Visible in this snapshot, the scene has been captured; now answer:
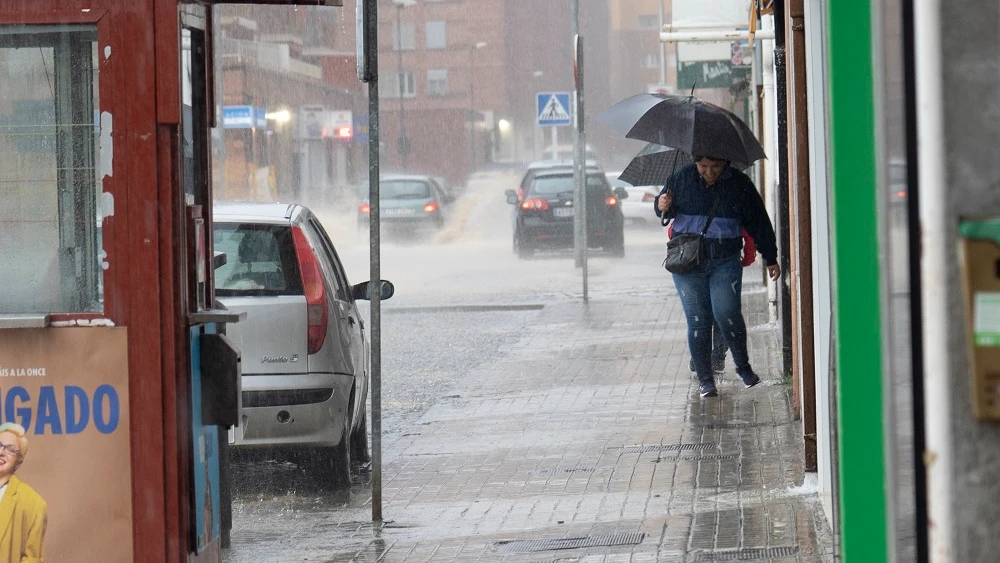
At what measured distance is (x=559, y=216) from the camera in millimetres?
28609

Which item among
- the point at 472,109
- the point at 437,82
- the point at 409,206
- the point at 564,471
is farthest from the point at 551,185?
the point at 437,82

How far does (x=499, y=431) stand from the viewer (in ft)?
31.7

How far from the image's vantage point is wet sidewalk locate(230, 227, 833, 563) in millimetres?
6320

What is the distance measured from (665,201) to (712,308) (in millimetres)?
854

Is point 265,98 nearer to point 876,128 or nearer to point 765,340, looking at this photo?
point 765,340

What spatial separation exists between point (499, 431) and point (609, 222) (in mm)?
18615

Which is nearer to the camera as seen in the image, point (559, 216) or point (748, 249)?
point (748, 249)

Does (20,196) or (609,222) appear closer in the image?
(20,196)

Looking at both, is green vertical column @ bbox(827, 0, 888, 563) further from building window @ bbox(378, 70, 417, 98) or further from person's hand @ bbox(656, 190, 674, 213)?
building window @ bbox(378, 70, 417, 98)

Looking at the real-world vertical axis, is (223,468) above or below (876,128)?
below

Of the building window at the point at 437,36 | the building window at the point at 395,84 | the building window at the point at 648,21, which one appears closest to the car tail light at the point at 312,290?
the building window at the point at 395,84

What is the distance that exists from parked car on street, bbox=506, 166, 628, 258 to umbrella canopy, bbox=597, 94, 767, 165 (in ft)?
54.8

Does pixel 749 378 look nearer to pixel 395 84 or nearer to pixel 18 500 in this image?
pixel 18 500

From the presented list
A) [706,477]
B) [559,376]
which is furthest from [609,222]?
[706,477]
